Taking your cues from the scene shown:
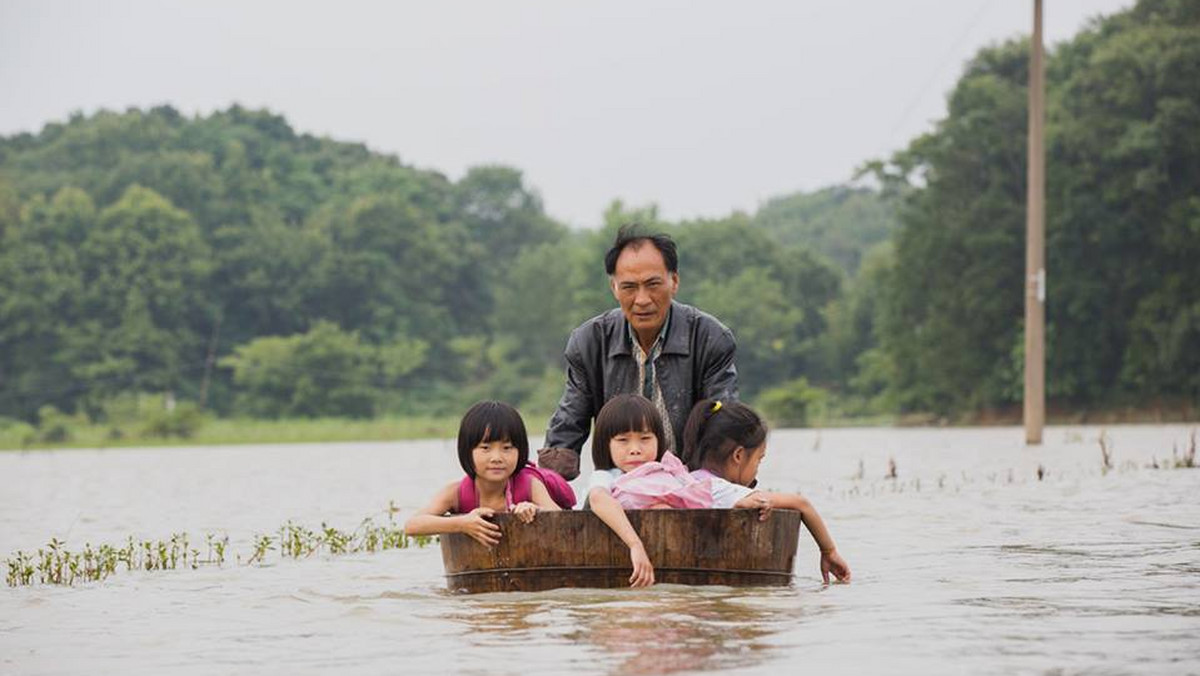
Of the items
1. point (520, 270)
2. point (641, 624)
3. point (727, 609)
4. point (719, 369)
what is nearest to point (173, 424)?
point (520, 270)

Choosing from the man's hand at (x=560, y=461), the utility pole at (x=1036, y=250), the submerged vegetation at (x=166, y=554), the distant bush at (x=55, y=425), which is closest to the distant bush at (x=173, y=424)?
the distant bush at (x=55, y=425)

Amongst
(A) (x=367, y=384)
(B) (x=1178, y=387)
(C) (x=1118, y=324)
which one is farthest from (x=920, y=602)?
(A) (x=367, y=384)

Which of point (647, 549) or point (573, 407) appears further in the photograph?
point (573, 407)

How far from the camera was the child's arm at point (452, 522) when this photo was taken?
29.0ft

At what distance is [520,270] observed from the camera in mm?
106875

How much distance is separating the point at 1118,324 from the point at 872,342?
121ft

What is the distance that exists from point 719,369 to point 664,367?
0.30m

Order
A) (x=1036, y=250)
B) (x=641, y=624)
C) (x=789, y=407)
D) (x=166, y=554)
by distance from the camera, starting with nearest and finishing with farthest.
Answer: (x=641, y=624)
(x=166, y=554)
(x=1036, y=250)
(x=789, y=407)

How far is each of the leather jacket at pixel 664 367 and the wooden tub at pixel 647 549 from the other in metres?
1.07

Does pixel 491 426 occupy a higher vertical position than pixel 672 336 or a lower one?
lower

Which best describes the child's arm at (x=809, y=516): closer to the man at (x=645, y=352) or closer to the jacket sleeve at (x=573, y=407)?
the man at (x=645, y=352)

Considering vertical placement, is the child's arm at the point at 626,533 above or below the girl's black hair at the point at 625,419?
below

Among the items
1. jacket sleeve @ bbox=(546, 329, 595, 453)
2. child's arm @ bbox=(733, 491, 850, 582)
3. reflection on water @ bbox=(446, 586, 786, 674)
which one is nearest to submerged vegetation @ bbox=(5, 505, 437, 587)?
jacket sleeve @ bbox=(546, 329, 595, 453)

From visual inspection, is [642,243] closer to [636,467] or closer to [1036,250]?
[636,467]
